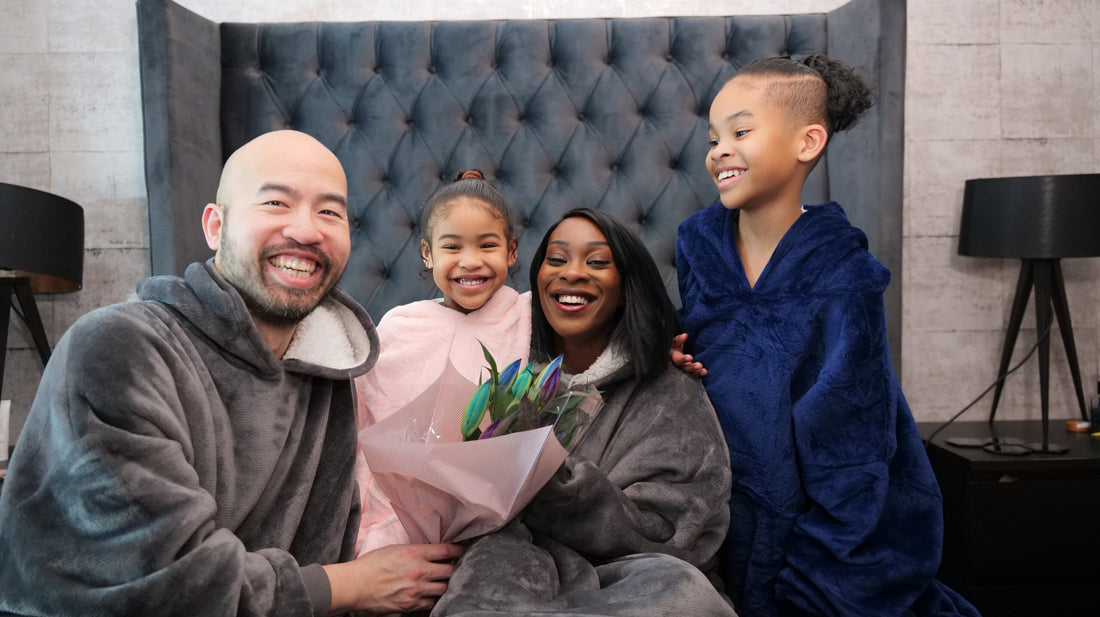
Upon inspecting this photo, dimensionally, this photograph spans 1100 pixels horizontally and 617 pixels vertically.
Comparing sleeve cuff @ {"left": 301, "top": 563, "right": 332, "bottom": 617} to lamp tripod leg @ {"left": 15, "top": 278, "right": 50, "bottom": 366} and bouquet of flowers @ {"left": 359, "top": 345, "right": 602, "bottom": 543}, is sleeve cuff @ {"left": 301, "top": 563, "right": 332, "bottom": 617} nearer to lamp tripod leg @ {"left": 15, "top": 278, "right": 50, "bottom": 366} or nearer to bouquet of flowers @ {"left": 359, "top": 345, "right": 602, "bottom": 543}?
bouquet of flowers @ {"left": 359, "top": 345, "right": 602, "bottom": 543}

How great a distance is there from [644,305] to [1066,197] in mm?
1716

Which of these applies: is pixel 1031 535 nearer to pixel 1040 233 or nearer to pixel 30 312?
pixel 1040 233

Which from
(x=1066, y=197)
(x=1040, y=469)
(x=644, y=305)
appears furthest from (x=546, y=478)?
(x=1066, y=197)

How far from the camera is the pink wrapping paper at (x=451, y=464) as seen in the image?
3.81ft

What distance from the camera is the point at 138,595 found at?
3.28 feet

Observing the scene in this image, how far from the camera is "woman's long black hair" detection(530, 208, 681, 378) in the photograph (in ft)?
5.29

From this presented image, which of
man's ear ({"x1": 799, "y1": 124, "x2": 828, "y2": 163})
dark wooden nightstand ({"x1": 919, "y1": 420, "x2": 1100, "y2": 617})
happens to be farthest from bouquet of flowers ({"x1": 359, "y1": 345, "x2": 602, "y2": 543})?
dark wooden nightstand ({"x1": 919, "y1": 420, "x2": 1100, "y2": 617})

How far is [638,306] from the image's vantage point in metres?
1.65

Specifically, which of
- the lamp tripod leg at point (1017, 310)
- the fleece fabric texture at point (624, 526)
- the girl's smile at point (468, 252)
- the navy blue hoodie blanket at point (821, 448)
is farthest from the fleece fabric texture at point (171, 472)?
the lamp tripod leg at point (1017, 310)

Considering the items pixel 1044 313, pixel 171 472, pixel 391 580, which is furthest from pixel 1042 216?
pixel 171 472

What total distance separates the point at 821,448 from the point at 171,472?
1.22 meters

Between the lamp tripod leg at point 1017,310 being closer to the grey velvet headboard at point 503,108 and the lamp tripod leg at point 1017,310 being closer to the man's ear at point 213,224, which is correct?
the grey velvet headboard at point 503,108

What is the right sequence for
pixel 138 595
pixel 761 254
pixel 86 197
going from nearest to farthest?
pixel 138 595
pixel 761 254
pixel 86 197

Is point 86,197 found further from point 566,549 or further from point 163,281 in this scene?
point 566,549
